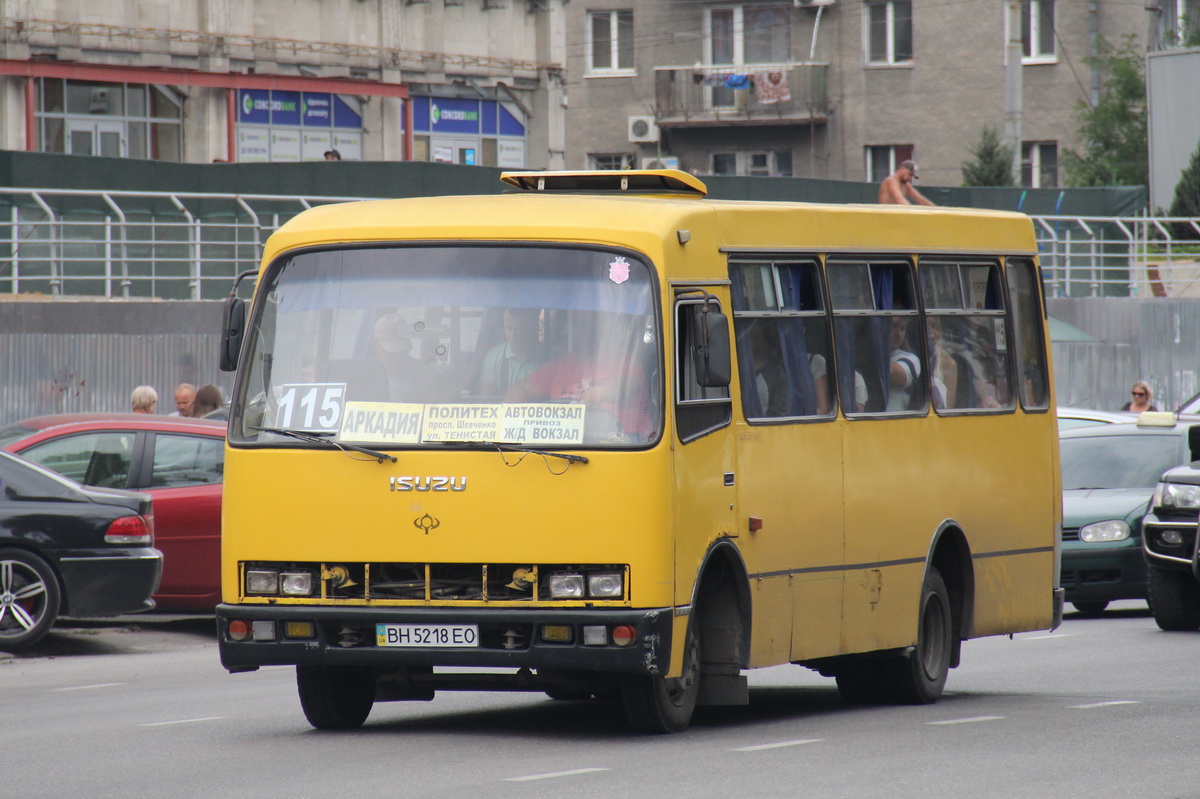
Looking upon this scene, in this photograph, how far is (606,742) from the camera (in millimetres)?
9648

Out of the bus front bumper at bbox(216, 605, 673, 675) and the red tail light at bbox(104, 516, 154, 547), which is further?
the red tail light at bbox(104, 516, 154, 547)

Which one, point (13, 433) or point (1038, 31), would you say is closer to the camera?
point (13, 433)

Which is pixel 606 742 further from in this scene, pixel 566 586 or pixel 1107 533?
pixel 1107 533

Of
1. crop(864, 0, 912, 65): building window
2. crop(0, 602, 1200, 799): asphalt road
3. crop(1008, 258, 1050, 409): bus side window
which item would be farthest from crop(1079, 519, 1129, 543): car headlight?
crop(864, 0, 912, 65): building window

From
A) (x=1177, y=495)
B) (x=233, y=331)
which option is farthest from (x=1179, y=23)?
(x=233, y=331)

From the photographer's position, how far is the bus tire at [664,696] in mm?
9562

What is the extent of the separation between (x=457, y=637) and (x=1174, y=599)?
29.2 ft

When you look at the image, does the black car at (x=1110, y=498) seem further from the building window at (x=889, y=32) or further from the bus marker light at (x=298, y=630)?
the building window at (x=889, y=32)

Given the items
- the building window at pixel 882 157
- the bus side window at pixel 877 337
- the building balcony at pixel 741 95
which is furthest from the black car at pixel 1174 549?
the building balcony at pixel 741 95

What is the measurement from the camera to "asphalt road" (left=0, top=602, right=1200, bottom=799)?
8422 millimetres

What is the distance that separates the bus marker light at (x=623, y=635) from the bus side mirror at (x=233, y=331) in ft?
7.37

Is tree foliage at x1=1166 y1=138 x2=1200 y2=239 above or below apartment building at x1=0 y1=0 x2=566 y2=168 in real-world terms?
below

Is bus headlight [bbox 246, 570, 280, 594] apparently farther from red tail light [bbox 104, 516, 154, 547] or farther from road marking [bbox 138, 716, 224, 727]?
red tail light [bbox 104, 516, 154, 547]

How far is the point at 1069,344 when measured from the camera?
32.7m
